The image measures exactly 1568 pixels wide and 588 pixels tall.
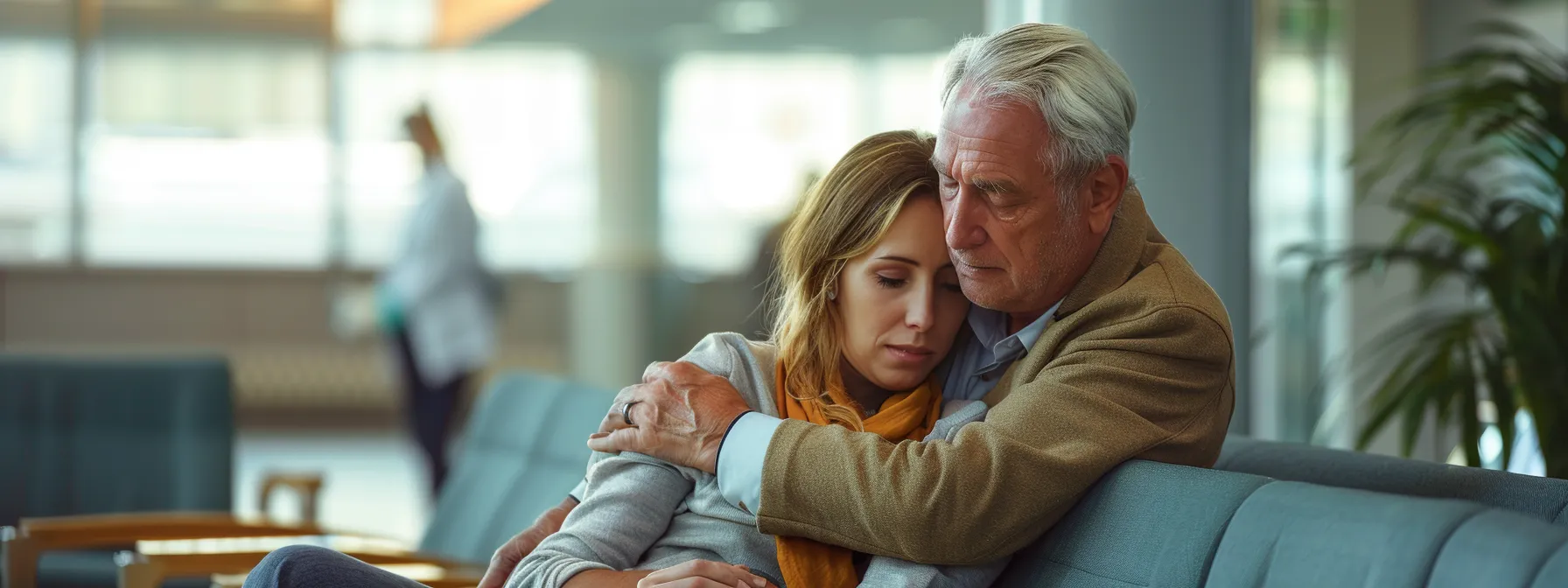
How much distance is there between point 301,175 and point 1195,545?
899cm

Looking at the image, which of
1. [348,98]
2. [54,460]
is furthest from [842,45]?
[348,98]

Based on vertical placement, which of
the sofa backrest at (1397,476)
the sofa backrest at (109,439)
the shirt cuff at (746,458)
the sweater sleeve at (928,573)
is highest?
the shirt cuff at (746,458)

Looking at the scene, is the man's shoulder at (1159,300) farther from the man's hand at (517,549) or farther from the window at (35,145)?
the window at (35,145)

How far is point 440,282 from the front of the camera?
5.75 m

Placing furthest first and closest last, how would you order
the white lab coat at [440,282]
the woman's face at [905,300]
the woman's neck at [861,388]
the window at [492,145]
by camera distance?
the window at [492,145] → the white lab coat at [440,282] → the woman's neck at [861,388] → the woman's face at [905,300]

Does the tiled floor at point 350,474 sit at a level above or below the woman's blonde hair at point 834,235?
below

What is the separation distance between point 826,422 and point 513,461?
4.92 feet

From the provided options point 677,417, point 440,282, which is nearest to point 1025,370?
point 677,417

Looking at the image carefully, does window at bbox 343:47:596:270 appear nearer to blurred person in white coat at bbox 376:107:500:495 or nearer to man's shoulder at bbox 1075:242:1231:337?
blurred person in white coat at bbox 376:107:500:495

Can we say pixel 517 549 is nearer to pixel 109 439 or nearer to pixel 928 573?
pixel 928 573

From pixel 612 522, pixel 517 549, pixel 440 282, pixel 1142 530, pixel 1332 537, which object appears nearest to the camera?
pixel 1332 537

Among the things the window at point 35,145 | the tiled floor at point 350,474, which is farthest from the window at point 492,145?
the window at point 35,145

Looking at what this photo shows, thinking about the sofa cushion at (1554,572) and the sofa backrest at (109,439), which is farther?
the sofa backrest at (109,439)

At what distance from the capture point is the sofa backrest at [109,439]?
3562 millimetres
